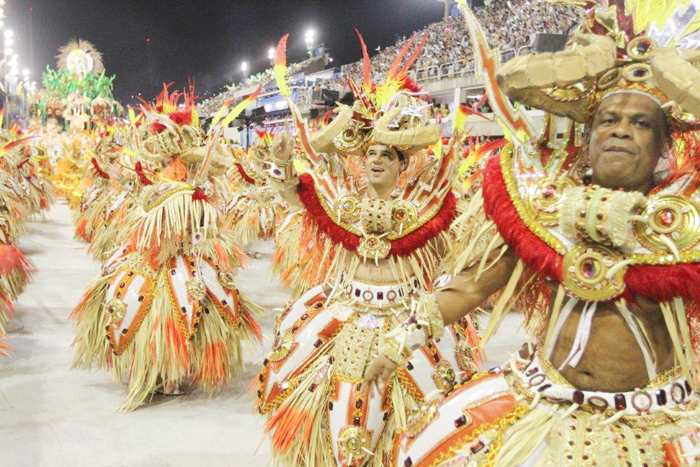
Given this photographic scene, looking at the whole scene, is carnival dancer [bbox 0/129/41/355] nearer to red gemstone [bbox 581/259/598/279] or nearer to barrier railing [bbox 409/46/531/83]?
red gemstone [bbox 581/259/598/279]

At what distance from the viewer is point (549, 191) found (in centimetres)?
153

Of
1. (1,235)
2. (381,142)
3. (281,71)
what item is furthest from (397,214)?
(1,235)

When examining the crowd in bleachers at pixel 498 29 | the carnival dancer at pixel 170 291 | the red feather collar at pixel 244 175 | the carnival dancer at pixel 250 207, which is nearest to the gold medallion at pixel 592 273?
the carnival dancer at pixel 170 291

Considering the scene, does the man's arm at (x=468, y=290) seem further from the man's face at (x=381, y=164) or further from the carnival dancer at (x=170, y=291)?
the carnival dancer at (x=170, y=291)

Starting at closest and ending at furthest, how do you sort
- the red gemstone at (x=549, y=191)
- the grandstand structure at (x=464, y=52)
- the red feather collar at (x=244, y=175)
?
the red gemstone at (x=549, y=191), the red feather collar at (x=244, y=175), the grandstand structure at (x=464, y=52)

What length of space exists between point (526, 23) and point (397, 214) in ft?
51.4

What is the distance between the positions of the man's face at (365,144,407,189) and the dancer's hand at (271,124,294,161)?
362mm

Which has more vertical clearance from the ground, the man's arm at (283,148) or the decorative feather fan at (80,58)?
the decorative feather fan at (80,58)

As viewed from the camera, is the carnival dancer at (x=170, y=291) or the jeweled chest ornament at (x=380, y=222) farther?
the carnival dancer at (x=170, y=291)

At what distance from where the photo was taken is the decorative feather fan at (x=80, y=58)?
1502 inches

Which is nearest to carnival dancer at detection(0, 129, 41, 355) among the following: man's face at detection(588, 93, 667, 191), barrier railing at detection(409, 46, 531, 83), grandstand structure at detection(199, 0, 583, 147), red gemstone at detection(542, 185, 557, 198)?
red gemstone at detection(542, 185, 557, 198)

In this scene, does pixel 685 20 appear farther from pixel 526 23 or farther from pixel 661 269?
pixel 526 23

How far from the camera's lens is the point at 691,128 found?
148cm

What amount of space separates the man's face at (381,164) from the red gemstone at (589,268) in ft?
4.89
